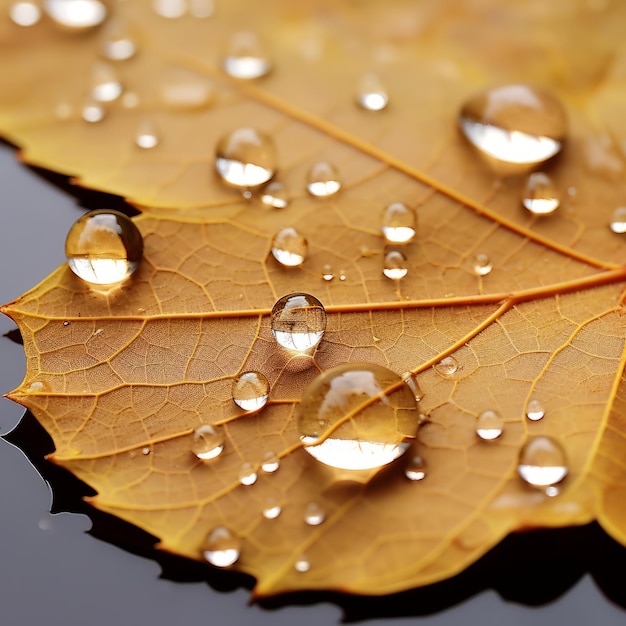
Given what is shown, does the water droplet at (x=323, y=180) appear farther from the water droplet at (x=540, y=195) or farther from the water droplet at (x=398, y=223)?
the water droplet at (x=540, y=195)

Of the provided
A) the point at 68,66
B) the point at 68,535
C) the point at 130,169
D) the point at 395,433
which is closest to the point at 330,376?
the point at 395,433

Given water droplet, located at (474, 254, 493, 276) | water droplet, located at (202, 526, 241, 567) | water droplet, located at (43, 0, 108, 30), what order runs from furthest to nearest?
water droplet, located at (43, 0, 108, 30) < water droplet, located at (474, 254, 493, 276) < water droplet, located at (202, 526, 241, 567)

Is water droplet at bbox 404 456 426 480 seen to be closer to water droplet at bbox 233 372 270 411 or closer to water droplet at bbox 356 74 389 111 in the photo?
water droplet at bbox 233 372 270 411

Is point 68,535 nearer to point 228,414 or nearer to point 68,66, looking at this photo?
point 228,414

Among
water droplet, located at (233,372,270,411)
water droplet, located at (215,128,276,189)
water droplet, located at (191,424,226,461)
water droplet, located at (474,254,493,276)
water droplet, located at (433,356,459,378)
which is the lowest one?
water droplet, located at (191,424,226,461)

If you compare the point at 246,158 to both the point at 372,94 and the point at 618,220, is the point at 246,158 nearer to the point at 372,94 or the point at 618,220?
the point at 372,94

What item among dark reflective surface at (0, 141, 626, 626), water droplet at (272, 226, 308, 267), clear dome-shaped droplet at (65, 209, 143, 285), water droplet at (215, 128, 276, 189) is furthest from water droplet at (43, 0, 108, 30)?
dark reflective surface at (0, 141, 626, 626)

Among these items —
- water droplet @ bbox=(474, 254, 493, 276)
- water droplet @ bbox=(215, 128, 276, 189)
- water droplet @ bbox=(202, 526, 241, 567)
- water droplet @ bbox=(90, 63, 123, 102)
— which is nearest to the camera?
water droplet @ bbox=(202, 526, 241, 567)
